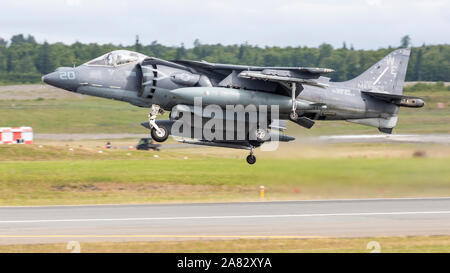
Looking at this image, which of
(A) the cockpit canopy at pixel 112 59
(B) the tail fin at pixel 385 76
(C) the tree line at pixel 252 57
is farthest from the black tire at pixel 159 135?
(C) the tree line at pixel 252 57

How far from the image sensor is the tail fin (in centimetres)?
2580

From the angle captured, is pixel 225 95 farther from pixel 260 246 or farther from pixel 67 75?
pixel 67 75

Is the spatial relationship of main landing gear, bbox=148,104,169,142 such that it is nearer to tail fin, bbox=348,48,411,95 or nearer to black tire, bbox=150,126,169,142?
black tire, bbox=150,126,169,142

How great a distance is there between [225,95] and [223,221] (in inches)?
232

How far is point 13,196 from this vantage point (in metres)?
33.1

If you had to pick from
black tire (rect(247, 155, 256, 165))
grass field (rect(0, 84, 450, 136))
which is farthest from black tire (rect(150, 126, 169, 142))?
grass field (rect(0, 84, 450, 136))

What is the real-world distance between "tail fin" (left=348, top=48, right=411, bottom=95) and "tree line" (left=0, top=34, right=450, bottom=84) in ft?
148

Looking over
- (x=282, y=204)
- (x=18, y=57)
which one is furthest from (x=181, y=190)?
(x=18, y=57)

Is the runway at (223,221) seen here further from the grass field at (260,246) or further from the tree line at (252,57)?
the tree line at (252,57)

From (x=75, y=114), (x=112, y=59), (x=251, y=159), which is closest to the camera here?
(x=112, y=59)

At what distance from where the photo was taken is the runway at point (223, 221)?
24.5m

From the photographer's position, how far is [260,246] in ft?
74.1

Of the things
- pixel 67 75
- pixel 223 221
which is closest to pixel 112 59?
pixel 67 75
